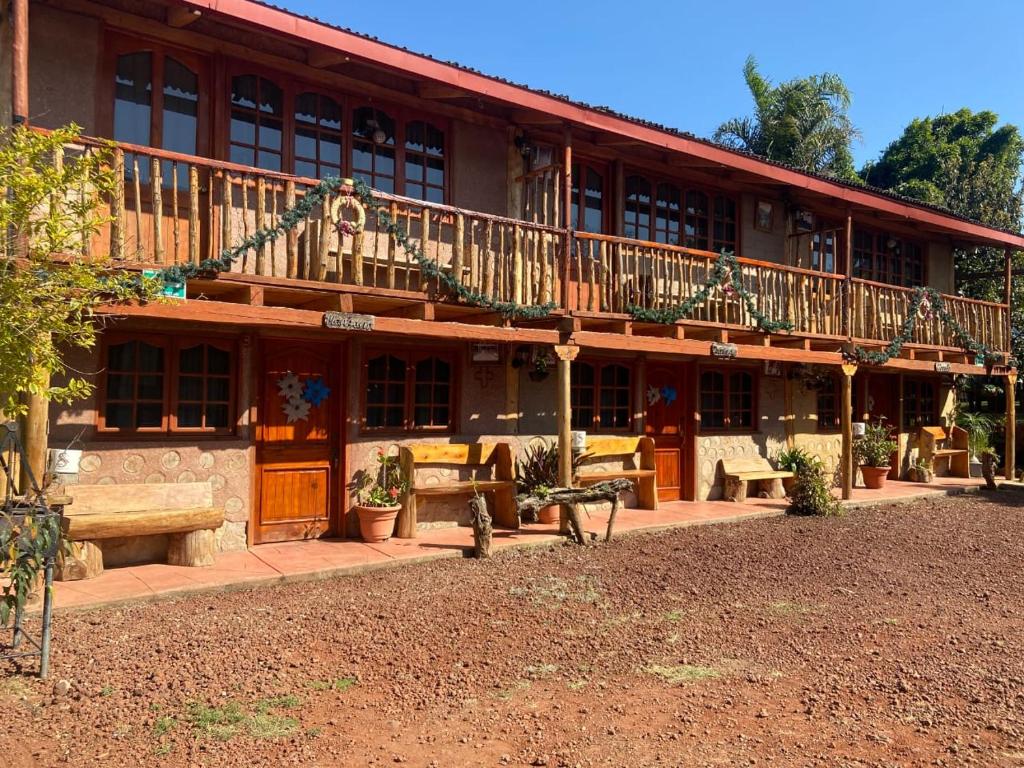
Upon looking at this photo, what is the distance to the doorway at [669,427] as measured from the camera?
11.7m

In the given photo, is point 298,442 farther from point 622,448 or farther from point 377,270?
point 622,448

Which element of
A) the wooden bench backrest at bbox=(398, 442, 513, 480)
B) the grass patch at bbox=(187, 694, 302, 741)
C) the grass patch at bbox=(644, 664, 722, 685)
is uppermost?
the wooden bench backrest at bbox=(398, 442, 513, 480)

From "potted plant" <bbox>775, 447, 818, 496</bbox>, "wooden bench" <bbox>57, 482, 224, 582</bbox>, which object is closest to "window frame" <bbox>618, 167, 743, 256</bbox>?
"potted plant" <bbox>775, 447, 818, 496</bbox>

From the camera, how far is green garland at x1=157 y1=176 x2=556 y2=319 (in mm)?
6371

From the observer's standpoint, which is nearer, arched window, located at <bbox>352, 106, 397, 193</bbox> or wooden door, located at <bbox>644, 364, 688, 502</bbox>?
arched window, located at <bbox>352, 106, 397, 193</bbox>

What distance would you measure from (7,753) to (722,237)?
11.5 metres

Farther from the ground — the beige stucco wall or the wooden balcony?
the beige stucco wall

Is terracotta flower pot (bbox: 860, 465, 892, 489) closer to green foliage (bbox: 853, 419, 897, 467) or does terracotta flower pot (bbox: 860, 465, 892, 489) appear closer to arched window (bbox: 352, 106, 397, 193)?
green foliage (bbox: 853, 419, 897, 467)

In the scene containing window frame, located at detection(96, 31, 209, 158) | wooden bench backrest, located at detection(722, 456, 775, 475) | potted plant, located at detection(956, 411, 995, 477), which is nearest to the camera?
window frame, located at detection(96, 31, 209, 158)

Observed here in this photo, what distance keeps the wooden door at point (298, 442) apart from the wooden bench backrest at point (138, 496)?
2.92 feet

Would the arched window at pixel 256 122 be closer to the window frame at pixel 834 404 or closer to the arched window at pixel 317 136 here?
the arched window at pixel 317 136

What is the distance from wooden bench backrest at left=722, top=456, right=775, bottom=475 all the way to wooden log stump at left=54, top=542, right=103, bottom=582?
891cm

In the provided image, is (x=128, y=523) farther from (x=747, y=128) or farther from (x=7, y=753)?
(x=747, y=128)

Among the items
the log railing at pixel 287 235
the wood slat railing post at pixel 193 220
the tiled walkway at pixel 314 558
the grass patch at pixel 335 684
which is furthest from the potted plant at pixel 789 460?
the wood slat railing post at pixel 193 220
